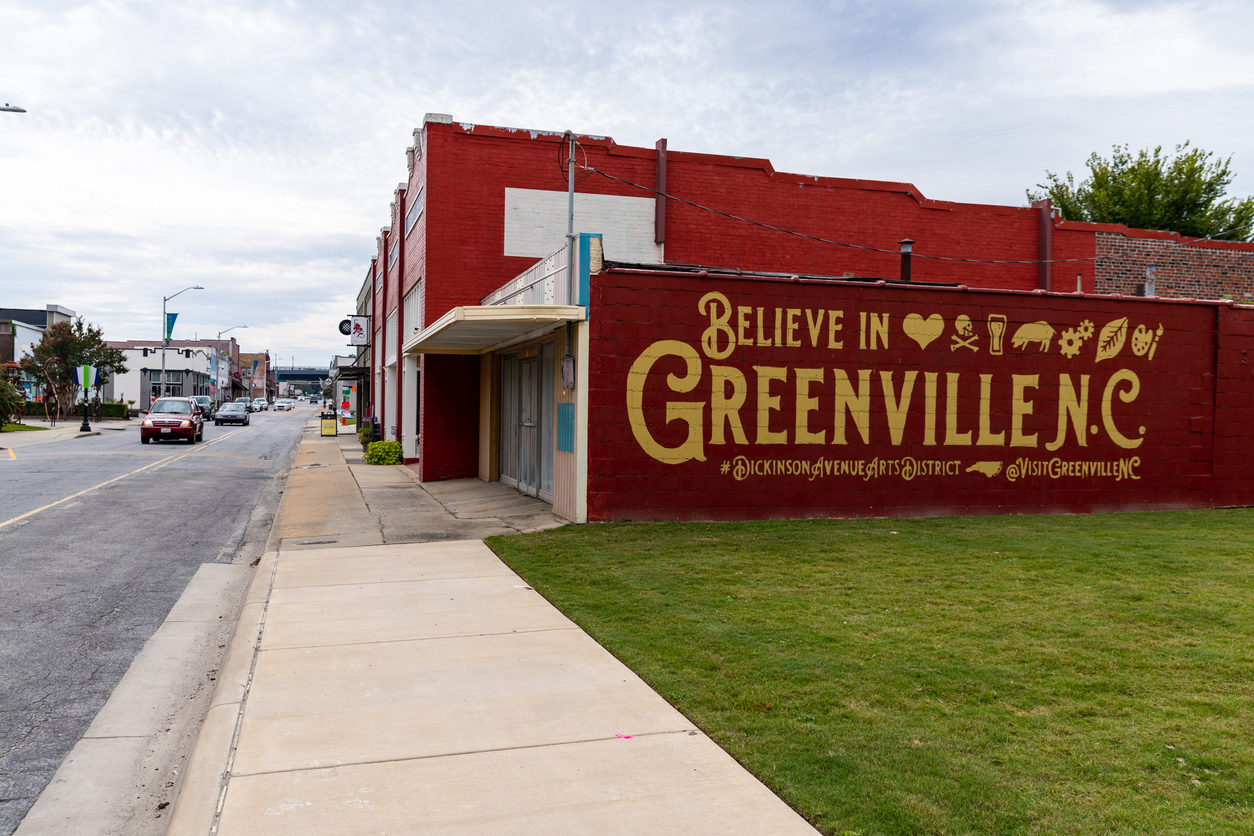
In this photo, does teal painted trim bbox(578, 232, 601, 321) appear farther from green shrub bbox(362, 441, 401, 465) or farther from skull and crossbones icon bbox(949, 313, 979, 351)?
green shrub bbox(362, 441, 401, 465)

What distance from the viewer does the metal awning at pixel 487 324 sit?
11719 mm

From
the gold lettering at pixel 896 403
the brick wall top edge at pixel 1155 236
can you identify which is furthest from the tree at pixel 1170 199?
the gold lettering at pixel 896 403

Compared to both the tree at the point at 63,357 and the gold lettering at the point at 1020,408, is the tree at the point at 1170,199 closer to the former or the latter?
the gold lettering at the point at 1020,408

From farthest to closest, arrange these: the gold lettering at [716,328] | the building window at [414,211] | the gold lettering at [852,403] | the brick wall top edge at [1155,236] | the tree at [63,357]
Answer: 1. the tree at [63,357]
2. the brick wall top edge at [1155,236]
3. the building window at [414,211]
4. the gold lettering at [852,403]
5. the gold lettering at [716,328]

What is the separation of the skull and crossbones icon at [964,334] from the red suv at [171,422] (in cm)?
2930

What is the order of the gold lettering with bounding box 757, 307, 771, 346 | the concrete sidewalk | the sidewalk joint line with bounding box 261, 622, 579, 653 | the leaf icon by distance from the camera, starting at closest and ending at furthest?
the concrete sidewalk, the sidewalk joint line with bounding box 261, 622, 579, 653, the gold lettering with bounding box 757, 307, 771, 346, the leaf icon

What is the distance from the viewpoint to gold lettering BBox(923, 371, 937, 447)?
1308 cm

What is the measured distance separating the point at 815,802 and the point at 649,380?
8551 millimetres

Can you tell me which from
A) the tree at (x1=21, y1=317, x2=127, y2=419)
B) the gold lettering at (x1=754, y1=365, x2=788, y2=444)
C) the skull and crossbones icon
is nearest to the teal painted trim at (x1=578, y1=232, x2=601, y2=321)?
the gold lettering at (x1=754, y1=365, x2=788, y2=444)

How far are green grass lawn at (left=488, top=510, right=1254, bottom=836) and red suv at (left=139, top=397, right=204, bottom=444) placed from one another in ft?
88.9

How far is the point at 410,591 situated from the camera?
8.13m

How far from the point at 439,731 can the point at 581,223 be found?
16.5m

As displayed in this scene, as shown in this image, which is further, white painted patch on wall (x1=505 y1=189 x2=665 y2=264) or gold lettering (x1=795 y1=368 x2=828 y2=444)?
white painted patch on wall (x1=505 y1=189 x2=665 y2=264)

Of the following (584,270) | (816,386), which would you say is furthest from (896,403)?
(584,270)
